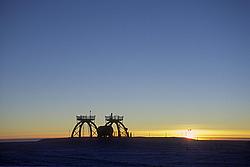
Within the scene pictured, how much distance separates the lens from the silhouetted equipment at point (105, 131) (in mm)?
81012

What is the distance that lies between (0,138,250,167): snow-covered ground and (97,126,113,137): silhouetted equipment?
86.9 inches

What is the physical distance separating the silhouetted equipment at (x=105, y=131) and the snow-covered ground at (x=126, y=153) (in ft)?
7.24

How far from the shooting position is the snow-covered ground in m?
44.3

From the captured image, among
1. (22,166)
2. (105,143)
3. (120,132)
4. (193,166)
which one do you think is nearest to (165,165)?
(193,166)

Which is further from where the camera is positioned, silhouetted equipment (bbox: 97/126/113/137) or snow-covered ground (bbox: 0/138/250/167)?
silhouetted equipment (bbox: 97/126/113/137)

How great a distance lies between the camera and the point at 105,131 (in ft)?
266

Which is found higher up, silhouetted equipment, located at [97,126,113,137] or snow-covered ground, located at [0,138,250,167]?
silhouetted equipment, located at [97,126,113,137]

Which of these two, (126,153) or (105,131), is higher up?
(105,131)

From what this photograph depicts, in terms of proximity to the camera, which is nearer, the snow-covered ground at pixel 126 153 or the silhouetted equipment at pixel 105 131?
the snow-covered ground at pixel 126 153

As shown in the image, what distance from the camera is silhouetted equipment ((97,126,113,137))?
3189 inches

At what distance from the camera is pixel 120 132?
3516 inches

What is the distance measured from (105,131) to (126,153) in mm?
24120

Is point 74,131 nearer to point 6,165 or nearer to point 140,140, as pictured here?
point 140,140

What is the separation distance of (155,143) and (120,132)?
46.1ft
